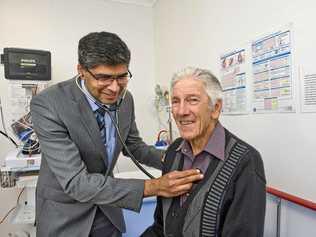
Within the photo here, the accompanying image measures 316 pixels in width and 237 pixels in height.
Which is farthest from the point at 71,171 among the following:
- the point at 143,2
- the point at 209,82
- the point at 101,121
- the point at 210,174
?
the point at 143,2

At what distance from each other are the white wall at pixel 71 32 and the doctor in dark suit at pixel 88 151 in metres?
1.72

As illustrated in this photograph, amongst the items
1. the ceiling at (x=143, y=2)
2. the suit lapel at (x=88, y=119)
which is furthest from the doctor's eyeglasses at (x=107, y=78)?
the ceiling at (x=143, y=2)

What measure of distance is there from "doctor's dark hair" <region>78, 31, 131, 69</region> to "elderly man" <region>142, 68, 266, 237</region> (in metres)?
0.25

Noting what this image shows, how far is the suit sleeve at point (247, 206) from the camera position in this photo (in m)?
0.84

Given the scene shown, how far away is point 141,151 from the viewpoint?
1.40 m

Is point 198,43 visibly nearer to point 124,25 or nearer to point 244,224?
point 124,25

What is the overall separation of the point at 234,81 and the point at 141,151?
710 millimetres

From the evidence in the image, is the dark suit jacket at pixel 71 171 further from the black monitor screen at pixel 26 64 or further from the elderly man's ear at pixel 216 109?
the black monitor screen at pixel 26 64

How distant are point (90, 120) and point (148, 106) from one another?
1.98 m

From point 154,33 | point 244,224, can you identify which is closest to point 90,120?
point 244,224

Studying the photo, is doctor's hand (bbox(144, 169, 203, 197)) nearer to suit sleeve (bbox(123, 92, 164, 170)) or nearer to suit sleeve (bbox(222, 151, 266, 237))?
suit sleeve (bbox(222, 151, 266, 237))

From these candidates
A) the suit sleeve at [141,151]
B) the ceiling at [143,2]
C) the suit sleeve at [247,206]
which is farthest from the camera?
the ceiling at [143,2]

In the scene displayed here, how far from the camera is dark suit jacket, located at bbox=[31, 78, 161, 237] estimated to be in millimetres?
972

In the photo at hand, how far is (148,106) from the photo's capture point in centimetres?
305
